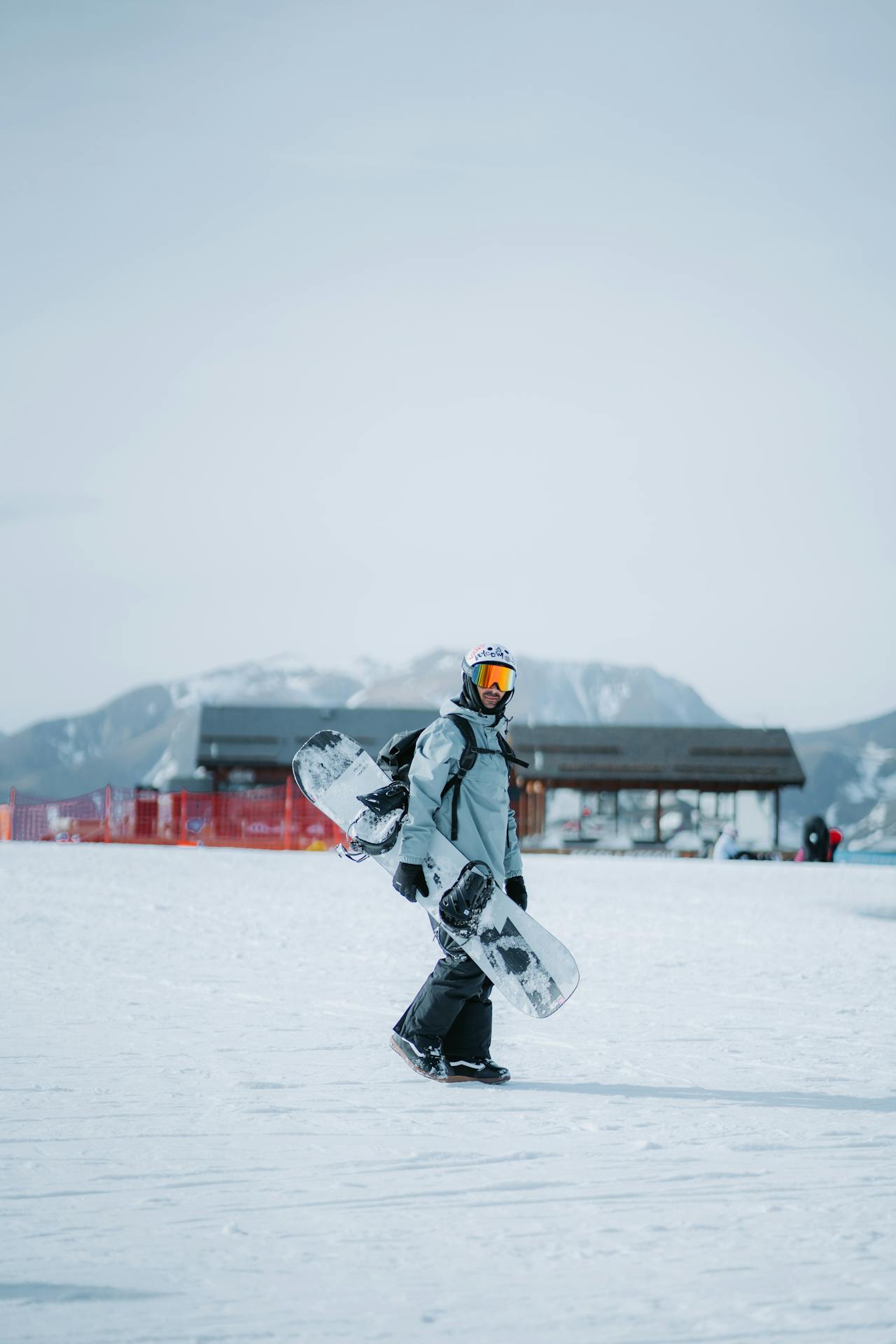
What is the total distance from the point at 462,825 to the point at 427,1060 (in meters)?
0.90

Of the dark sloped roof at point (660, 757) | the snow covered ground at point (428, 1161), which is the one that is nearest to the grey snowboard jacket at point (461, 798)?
the snow covered ground at point (428, 1161)

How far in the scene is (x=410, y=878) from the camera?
15.1 ft

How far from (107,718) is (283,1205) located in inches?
7843

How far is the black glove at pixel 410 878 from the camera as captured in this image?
4.61 m

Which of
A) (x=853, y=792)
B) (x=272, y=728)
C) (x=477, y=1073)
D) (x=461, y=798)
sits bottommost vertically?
(x=853, y=792)

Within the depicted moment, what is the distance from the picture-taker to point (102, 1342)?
233 cm

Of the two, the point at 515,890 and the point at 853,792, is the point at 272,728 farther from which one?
the point at 853,792

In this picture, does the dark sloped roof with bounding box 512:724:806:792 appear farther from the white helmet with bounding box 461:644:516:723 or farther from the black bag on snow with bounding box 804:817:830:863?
the white helmet with bounding box 461:644:516:723

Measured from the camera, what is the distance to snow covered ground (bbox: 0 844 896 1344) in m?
2.52

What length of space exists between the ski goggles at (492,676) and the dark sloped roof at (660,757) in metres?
31.2

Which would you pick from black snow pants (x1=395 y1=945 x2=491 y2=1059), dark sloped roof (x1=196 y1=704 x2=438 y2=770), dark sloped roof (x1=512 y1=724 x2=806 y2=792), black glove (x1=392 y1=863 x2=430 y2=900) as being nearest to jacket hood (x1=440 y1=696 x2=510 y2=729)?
black glove (x1=392 y1=863 x2=430 y2=900)

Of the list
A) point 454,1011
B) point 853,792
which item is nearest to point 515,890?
point 454,1011

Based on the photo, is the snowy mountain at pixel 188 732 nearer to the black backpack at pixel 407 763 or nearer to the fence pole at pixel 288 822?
the fence pole at pixel 288 822

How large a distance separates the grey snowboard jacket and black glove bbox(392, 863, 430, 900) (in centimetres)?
2
